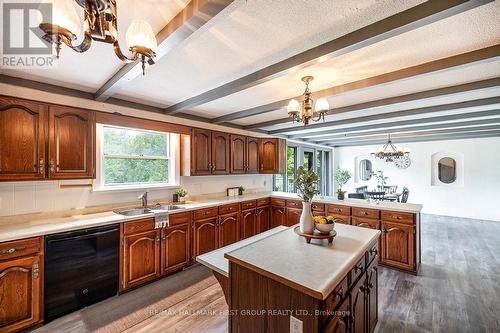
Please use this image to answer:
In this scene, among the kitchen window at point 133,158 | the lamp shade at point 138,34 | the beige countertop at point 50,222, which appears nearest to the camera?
the lamp shade at point 138,34

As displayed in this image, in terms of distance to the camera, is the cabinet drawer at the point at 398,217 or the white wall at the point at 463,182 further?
the white wall at the point at 463,182

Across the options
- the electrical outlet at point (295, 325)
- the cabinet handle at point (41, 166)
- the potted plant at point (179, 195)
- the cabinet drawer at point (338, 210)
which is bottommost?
the electrical outlet at point (295, 325)

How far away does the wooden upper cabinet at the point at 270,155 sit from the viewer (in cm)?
488

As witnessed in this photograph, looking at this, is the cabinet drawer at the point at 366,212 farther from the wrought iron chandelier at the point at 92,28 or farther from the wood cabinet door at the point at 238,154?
the wrought iron chandelier at the point at 92,28

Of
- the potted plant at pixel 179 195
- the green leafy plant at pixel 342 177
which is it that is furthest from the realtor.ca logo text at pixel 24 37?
the green leafy plant at pixel 342 177

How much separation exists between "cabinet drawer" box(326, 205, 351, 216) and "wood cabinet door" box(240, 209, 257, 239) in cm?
142

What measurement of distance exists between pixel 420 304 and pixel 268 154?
3439 millimetres

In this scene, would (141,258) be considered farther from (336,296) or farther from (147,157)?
(336,296)

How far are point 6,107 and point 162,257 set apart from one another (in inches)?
90.0

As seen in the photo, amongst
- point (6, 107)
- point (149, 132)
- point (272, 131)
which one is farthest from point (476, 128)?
point (6, 107)

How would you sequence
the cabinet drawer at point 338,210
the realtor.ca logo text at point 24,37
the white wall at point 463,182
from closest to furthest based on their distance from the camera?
1. the realtor.ca logo text at point 24,37
2. the cabinet drawer at point 338,210
3. the white wall at point 463,182

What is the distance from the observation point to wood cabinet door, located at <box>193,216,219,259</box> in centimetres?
329

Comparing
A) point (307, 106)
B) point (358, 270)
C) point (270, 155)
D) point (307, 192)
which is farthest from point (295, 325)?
point (270, 155)

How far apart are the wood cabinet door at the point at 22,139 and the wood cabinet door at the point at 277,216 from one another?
3.68 m
